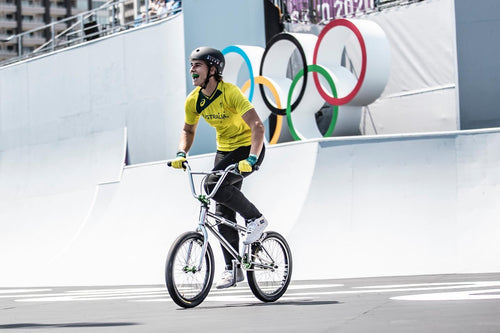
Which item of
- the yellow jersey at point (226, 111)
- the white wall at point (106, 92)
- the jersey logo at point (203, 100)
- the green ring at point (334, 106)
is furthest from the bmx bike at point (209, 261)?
the white wall at point (106, 92)

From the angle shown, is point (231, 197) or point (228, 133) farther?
point (228, 133)

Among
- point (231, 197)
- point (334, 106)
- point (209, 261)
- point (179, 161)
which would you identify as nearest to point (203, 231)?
point (209, 261)

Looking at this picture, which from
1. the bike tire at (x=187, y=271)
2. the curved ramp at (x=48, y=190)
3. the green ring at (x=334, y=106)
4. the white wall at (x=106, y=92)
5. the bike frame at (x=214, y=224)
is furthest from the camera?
the white wall at (x=106, y=92)

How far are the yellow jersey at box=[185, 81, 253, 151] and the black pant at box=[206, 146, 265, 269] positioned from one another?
0.08 m

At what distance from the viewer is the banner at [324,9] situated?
704 inches

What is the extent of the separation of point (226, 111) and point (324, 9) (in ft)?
37.7

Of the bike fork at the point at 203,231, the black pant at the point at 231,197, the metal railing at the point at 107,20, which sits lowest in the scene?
the bike fork at the point at 203,231

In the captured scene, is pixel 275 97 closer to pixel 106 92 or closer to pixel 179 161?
pixel 106 92

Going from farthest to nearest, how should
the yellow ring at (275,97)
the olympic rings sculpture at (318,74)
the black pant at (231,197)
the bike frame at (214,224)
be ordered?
1. the yellow ring at (275,97)
2. the olympic rings sculpture at (318,74)
3. the black pant at (231,197)
4. the bike frame at (214,224)

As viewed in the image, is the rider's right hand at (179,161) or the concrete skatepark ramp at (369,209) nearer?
the rider's right hand at (179,161)

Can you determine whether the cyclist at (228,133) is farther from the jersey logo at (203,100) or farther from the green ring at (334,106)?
the green ring at (334,106)

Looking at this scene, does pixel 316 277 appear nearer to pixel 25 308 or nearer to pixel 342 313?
pixel 25 308

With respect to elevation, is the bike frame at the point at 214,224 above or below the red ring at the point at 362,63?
below

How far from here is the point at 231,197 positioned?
23.7 ft
